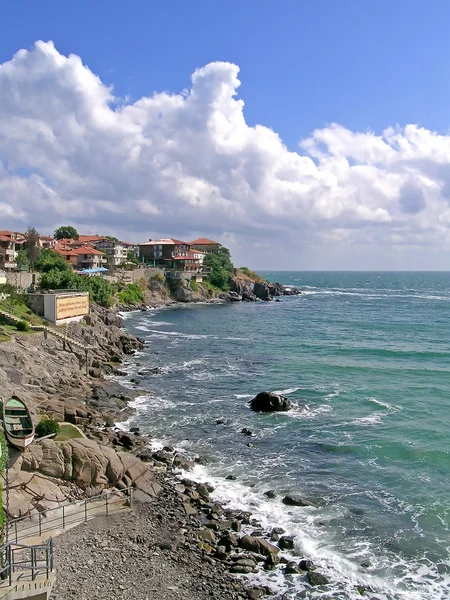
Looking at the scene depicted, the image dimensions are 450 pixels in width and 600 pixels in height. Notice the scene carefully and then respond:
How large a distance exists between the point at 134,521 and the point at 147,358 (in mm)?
40506

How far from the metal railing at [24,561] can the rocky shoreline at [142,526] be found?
101 cm

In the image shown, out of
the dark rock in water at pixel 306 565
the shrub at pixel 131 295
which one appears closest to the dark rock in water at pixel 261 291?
the shrub at pixel 131 295

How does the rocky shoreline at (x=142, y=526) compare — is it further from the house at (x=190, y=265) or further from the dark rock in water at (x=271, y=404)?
the house at (x=190, y=265)

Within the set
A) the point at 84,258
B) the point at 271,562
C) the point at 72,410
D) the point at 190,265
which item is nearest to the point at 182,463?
the point at 72,410

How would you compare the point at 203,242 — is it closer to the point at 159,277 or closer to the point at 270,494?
the point at 159,277

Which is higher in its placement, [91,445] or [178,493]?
[91,445]

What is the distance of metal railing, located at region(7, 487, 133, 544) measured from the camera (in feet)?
68.5

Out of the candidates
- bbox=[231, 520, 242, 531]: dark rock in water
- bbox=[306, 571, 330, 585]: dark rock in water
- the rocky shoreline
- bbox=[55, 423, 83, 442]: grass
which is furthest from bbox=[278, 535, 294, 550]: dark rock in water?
bbox=[55, 423, 83, 442]: grass

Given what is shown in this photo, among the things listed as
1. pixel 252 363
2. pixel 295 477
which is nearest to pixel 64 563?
pixel 295 477

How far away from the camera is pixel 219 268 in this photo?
15625 centimetres

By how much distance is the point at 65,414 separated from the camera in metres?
35.6

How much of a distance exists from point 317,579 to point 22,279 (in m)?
69.7

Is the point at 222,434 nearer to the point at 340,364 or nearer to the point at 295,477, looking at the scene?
the point at 295,477

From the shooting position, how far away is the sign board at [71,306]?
62547 mm
